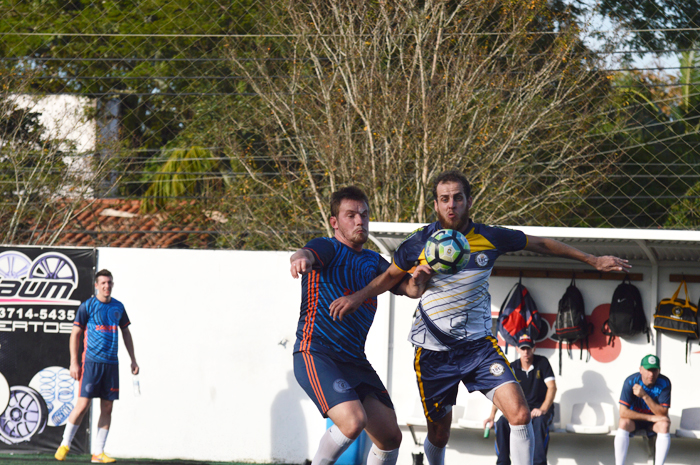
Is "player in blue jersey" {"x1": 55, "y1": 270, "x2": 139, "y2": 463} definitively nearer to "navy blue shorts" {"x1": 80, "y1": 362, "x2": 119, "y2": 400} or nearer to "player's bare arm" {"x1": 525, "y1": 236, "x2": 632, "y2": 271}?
"navy blue shorts" {"x1": 80, "y1": 362, "x2": 119, "y2": 400}

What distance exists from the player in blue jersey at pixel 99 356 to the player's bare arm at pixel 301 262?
16.1ft

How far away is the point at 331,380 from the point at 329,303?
48 centimetres

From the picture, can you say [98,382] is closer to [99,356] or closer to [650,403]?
[99,356]

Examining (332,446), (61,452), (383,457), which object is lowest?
(61,452)

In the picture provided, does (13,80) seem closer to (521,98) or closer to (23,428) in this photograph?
(23,428)

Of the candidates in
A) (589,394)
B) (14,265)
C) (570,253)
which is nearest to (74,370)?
(14,265)

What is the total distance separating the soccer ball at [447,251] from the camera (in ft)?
14.4

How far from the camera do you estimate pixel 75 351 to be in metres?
8.40

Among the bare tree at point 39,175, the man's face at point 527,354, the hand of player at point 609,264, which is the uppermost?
the bare tree at point 39,175

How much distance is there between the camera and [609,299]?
27.8ft

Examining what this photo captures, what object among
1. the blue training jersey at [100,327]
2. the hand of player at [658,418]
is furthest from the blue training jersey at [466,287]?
the blue training jersey at [100,327]

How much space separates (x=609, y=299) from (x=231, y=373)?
444 centimetres

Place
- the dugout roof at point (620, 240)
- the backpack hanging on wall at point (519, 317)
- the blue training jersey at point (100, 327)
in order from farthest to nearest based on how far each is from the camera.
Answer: the blue training jersey at point (100, 327) → the backpack hanging on wall at point (519, 317) → the dugout roof at point (620, 240)

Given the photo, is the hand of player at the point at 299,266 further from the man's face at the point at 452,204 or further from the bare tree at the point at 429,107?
the bare tree at the point at 429,107
